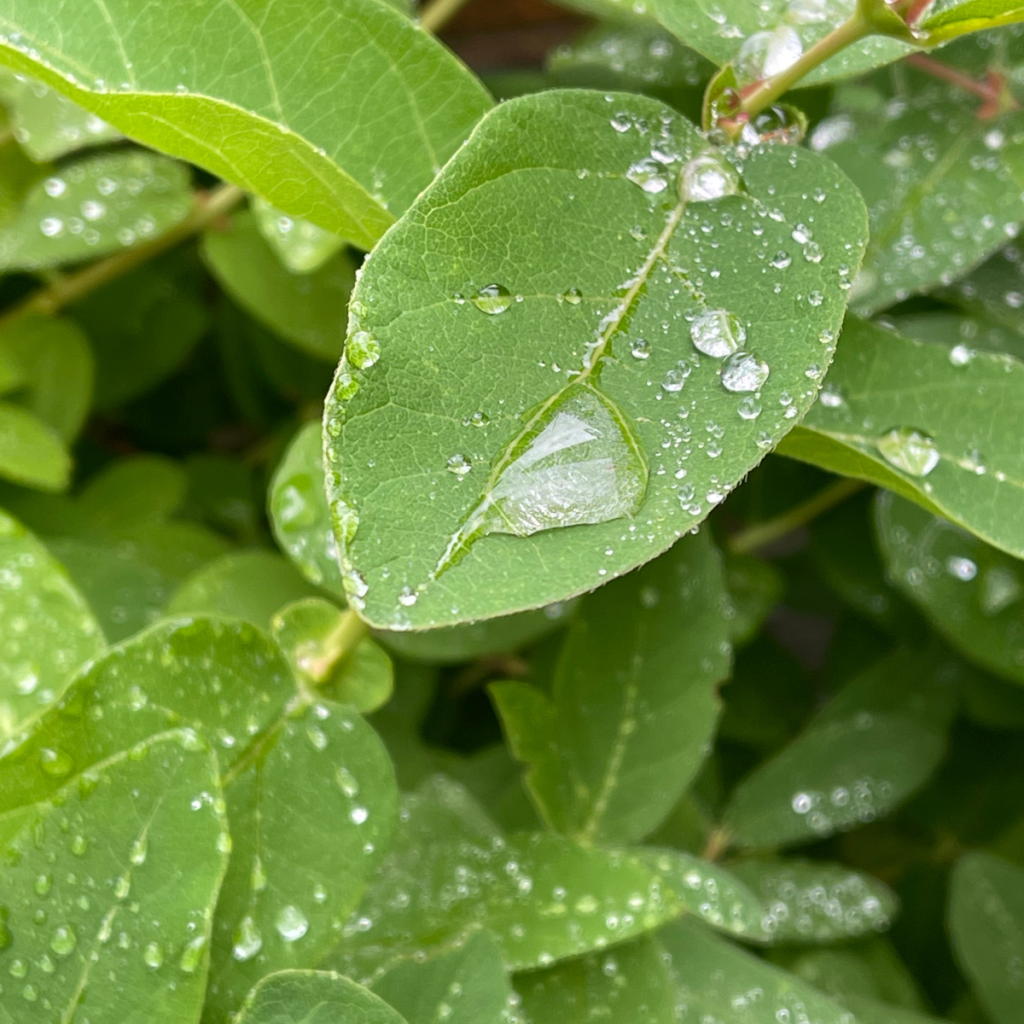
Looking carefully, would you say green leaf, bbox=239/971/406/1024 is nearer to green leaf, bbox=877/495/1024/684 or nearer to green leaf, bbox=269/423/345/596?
green leaf, bbox=269/423/345/596

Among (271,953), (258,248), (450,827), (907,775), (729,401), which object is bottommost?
(907,775)

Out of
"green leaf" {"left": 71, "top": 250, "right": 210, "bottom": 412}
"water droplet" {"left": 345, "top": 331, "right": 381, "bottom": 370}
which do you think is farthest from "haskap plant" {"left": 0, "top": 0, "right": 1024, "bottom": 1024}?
"green leaf" {"left": 71, "top": 250, "right": 210, "bottom": 412}

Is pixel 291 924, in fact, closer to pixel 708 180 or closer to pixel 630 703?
pixel 630 703

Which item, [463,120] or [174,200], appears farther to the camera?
[174,200]

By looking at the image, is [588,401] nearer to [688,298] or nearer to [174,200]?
[688,298]

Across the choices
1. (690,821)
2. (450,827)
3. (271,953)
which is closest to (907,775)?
(690,821)

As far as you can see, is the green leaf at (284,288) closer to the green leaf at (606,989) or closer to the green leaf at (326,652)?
the green leaf at (326,652)
